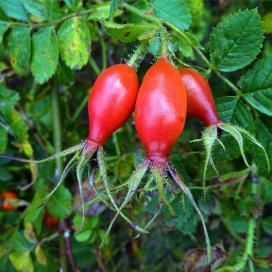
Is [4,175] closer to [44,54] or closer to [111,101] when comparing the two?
[44,54]

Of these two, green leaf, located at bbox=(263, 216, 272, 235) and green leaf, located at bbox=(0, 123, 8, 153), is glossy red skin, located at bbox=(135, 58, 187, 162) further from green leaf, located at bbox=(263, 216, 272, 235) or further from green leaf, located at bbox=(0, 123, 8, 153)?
green leaf, located at bbox=(263, 216, 272, 235)

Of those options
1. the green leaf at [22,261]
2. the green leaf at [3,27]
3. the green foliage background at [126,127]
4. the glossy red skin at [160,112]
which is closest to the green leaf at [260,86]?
the green foliage background at [126,127]

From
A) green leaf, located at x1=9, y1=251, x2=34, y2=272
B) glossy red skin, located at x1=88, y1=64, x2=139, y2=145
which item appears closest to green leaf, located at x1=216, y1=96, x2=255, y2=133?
glossy red skin, located at x1=88, y1=64, x2=139, y2=145

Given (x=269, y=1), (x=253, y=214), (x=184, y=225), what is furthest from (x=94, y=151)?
(x=269, y=1)

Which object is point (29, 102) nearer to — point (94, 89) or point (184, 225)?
point (184, 225)

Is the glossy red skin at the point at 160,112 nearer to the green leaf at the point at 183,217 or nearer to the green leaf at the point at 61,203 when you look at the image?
A: the green leaf at the point at 183,217

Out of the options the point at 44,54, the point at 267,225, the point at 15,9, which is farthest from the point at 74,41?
the point at 267,225

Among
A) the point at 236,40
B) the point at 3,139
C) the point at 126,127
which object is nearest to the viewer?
the point at 236,40
